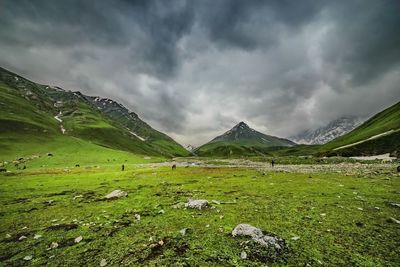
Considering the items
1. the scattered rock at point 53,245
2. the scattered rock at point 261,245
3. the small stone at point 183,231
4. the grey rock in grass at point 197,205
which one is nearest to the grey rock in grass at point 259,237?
the scattered rock at point 261,245

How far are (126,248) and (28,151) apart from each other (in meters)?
119

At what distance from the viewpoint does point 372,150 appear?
414ft

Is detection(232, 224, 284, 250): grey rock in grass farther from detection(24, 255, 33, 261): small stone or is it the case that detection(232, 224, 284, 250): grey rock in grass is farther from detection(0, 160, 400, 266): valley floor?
detection(24, 255, 33, 261): small stone

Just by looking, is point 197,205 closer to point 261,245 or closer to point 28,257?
point 261,245

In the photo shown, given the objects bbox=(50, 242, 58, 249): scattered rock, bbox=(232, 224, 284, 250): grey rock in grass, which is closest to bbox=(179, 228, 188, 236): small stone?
bbox=(232, 224, 284, 250): grey rock in grass

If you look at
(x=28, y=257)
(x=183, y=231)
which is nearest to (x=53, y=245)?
(x=28, y=257)

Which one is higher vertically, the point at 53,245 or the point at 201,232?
the point at 201,232

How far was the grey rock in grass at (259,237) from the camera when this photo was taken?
8.98 metres

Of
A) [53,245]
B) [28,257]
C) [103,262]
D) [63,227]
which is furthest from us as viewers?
[63,227]

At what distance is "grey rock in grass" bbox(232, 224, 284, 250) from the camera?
898 cm

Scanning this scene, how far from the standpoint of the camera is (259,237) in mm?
9516

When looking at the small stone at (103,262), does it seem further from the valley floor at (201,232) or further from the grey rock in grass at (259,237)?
the grey rock in grass at (259,237)

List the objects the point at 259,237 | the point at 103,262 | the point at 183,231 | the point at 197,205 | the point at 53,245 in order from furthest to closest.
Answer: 1. the point at 197,205
2. the point at 183,231
3. the point at 53,245
4. the point at 259,237
5. the point at 103,262

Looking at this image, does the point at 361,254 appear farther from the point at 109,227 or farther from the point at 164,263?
the point at 109,227
